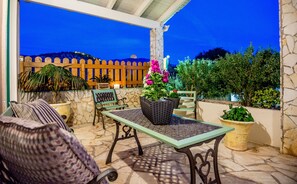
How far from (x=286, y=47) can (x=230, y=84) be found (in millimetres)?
1138

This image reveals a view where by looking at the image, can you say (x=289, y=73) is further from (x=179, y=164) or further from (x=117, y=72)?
(x=117, y=72)

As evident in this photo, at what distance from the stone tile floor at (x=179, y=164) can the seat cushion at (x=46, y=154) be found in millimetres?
1263

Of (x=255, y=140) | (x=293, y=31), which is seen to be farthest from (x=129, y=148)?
(x=293, y=31)

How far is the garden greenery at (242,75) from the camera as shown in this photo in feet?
9.53

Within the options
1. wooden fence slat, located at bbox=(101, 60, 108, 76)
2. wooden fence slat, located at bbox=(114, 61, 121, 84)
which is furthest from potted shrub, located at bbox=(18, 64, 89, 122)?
wooden fence slat, located at bbox=(114, 61, 121, 84)

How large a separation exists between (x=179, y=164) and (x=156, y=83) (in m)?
1.12

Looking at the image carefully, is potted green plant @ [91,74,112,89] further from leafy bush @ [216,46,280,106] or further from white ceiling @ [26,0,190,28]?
leafy bush @ [216,46,280,106]

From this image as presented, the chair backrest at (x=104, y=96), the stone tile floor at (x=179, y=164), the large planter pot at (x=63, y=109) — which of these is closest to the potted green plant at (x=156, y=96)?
the stone tile floor at (x=179, y=164)

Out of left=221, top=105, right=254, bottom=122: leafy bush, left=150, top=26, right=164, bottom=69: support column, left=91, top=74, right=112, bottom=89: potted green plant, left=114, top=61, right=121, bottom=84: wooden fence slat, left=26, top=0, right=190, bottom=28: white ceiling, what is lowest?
left=221, top=105, right=254, bottom=122: leafy bush

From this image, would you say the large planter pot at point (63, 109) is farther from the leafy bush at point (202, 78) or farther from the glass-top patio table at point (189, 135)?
the leafy bush at point (202, 78)

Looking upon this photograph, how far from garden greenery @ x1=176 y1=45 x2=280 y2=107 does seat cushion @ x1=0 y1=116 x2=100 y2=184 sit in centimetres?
317

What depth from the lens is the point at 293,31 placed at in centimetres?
229

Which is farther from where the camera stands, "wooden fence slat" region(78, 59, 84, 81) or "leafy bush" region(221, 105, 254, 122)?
"wooden fence slat" region(78, 59, 84, 81)

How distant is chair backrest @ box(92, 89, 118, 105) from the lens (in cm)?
402
